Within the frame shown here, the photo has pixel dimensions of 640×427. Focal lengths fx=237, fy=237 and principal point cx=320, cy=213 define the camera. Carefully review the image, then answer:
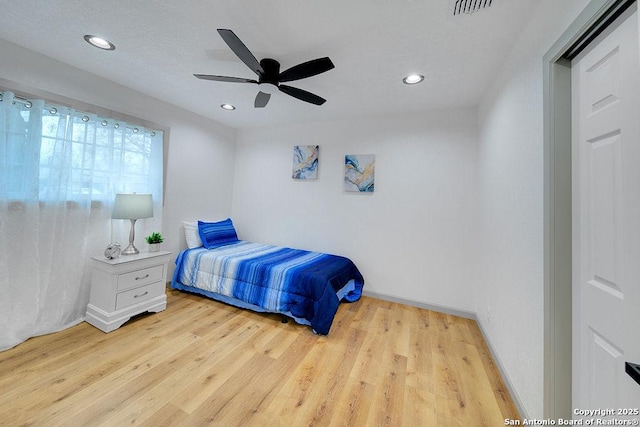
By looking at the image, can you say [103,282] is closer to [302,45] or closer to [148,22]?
[148,22]

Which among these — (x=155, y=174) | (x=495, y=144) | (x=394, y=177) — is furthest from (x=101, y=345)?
(x=495, y=144)

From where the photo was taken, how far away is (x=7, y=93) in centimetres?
191

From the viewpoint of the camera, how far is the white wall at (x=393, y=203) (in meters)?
2.84

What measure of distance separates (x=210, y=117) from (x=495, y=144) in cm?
370

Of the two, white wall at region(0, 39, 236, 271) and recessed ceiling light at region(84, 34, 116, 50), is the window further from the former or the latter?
recessed ceiling light at region(84, 34, 116, 50)

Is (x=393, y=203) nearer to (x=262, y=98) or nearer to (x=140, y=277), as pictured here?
(x=262, y=98)

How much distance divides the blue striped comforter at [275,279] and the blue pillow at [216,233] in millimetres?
129

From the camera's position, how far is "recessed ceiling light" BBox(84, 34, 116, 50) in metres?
1.86

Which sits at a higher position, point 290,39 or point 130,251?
point 290,39

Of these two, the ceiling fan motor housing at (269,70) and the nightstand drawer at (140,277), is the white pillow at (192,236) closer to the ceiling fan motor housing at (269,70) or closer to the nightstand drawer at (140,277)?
the nightstand drawer at (140,277)

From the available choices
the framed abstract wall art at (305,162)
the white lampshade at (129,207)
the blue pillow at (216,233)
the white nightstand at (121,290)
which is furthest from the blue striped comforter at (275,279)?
the framed abstract wall art at (305,162)

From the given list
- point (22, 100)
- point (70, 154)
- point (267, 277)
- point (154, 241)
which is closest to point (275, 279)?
point (267, 277)

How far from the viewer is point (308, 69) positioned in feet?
5.86

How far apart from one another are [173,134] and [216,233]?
147 centimetres
